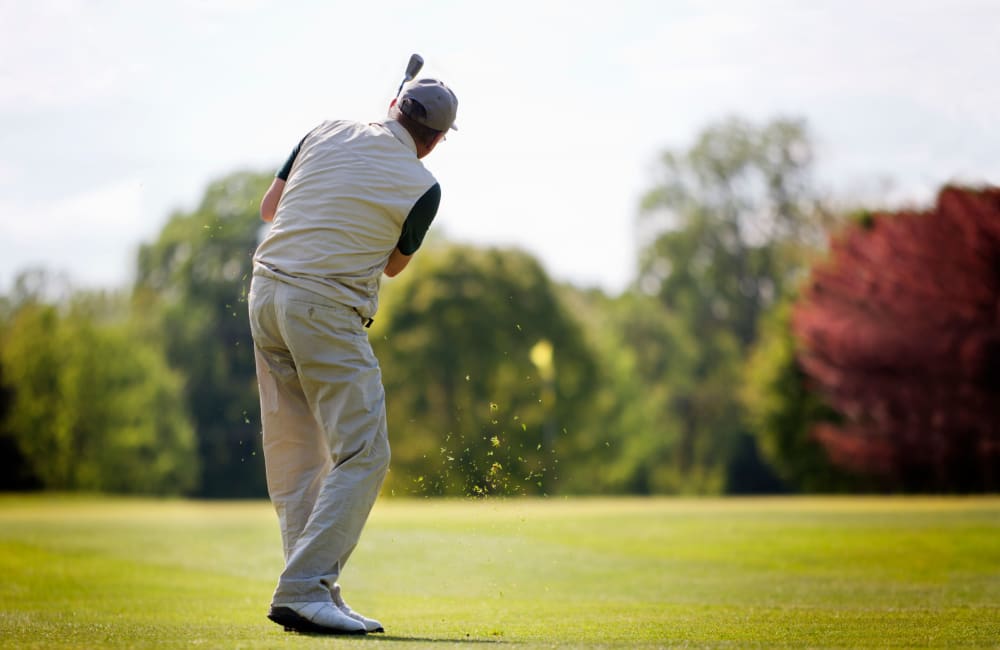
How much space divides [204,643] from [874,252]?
31883mm

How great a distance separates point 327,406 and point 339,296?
0.44m

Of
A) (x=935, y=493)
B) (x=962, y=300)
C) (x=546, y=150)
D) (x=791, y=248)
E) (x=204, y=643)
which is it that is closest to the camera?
(x=204, y=643)

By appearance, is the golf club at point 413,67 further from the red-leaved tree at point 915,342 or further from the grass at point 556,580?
the red-leaved tree at point 915,342

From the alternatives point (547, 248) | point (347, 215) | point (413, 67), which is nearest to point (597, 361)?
point (547, 248)

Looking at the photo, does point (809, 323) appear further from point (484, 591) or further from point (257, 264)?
point (257, 264)

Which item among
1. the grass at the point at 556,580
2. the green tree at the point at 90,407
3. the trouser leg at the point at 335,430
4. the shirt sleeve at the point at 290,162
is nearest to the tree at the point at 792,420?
the grass at the point at 556,580

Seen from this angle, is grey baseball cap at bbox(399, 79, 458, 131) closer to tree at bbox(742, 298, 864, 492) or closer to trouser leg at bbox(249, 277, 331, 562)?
trouser leg at bbox(249, 277, 331, 562)

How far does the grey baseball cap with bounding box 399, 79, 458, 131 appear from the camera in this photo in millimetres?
5219

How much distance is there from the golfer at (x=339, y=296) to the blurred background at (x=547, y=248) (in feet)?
77.4

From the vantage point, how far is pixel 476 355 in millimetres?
41594

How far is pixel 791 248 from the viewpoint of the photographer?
4619 centimetres

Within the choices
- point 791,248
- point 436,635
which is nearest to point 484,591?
point 436,635

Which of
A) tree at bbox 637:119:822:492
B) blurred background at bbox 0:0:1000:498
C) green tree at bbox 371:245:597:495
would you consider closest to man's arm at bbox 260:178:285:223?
blurred background at bbox 0:0:1000:498

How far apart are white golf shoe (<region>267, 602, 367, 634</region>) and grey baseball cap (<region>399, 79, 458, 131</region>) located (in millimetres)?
1937
